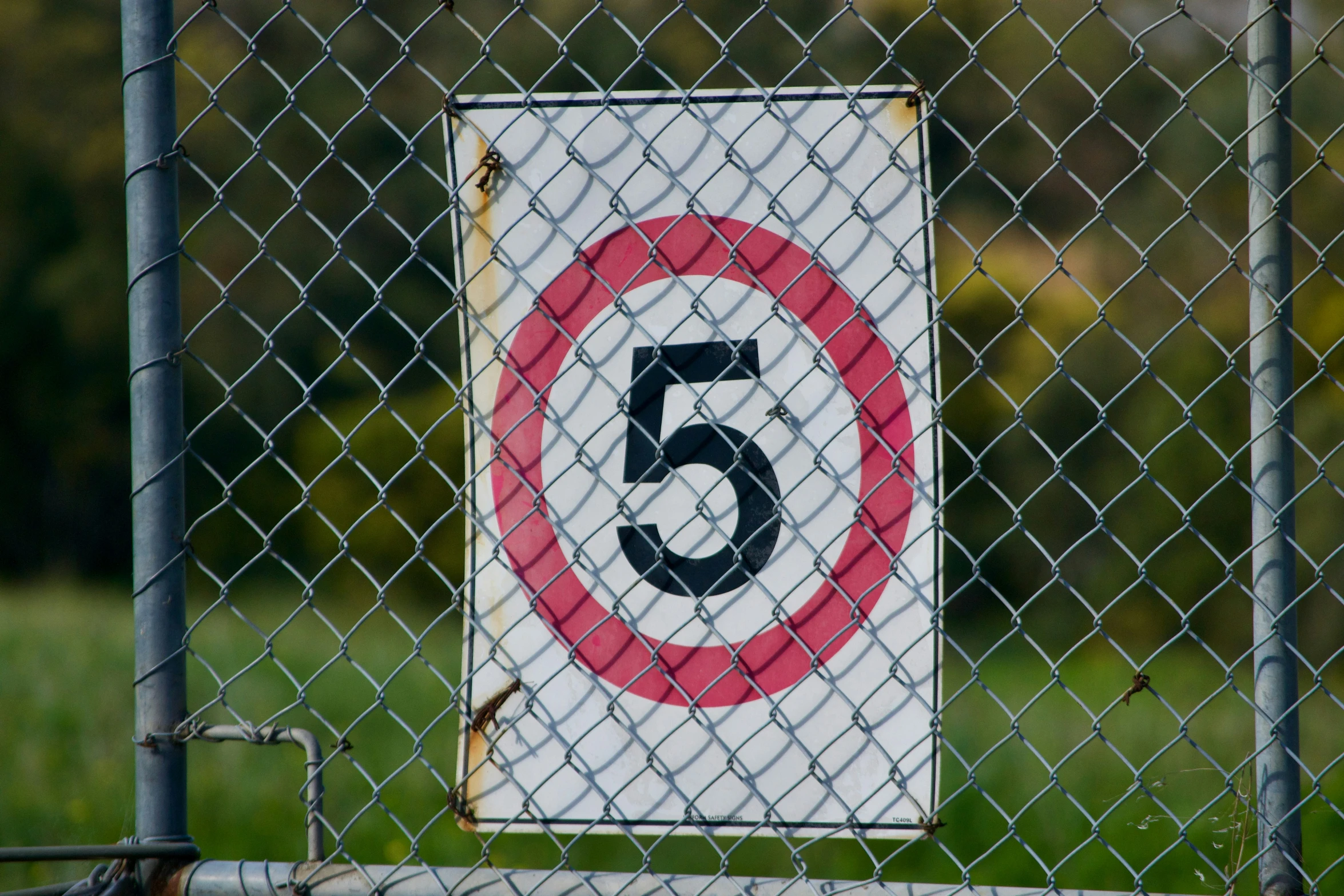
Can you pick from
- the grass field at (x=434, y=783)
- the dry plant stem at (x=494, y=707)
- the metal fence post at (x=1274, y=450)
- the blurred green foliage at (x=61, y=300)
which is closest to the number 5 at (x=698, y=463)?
the dry plant stem at (x=494, y=707)

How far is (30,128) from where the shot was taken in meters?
12.7

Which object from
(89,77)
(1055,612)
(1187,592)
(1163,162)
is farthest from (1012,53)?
(89,77)

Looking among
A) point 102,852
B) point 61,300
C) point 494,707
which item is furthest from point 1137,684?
point 61,300

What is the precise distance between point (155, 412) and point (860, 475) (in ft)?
3.19

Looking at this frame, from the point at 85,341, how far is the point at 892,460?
13273 mm

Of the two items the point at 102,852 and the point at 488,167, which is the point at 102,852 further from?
the point at 488,167

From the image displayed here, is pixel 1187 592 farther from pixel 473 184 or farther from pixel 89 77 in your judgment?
pixel 89 77

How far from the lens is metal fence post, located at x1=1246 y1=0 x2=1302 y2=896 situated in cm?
123

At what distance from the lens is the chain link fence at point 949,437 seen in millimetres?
1279

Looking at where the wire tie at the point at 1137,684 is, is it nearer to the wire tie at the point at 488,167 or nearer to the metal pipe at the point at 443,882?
the metal pipe at the point at 443,882

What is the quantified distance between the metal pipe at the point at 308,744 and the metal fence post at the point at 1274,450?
4.01 feet

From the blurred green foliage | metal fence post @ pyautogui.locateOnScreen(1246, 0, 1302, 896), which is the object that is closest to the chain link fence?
metal fence post @ pyautogui.locateOnScreen(1246, 0, 1302, 896)

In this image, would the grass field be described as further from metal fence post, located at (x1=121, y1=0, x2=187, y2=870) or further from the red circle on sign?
the red circle on sign

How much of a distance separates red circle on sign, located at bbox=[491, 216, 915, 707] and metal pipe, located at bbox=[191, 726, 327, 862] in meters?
0.36
